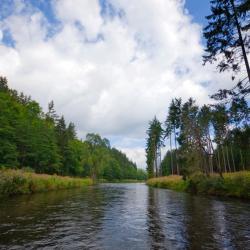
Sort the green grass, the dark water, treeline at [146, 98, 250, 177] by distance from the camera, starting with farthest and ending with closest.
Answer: the green grass
treeline at [146, 98, 250, 177]
the dark water

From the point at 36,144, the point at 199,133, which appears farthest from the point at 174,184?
the point at 36,144

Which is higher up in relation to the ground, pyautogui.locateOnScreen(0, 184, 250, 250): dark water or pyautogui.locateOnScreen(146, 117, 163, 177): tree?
pyautogui.locateOnScreen(146, 117, 163, 177): tree

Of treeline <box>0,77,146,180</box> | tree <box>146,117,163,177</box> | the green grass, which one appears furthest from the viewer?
tree <box>146,117,163,177</box>

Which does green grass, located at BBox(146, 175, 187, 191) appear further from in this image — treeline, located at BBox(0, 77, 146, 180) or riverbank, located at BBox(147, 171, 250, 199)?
treeline, located at BBox(0, 77, 146, 180)

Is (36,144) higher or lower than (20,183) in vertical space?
higher

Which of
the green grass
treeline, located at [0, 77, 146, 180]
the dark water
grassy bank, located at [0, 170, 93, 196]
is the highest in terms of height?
treeline, located at [0, 77, 146, 180]

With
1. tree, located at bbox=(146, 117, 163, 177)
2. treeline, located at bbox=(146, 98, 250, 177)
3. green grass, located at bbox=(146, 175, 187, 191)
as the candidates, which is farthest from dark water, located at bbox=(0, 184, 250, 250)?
tree, located at bbox=(146, 117, 163, 177)

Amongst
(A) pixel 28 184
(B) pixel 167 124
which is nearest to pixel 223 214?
(A) pixel 28 184

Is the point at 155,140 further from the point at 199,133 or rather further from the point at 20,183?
the point at 20,183

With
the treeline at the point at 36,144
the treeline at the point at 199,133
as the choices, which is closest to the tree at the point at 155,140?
the treeline at the point at 199,133

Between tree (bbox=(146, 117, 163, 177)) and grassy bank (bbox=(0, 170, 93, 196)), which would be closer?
grassy bank (bbox=(0, 170, 93, 196))

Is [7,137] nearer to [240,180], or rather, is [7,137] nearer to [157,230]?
[240,180]

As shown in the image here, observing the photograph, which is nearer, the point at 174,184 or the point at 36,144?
the point at 174,184

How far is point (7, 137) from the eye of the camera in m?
45.7
